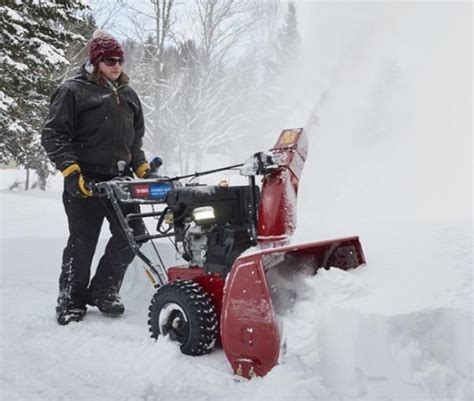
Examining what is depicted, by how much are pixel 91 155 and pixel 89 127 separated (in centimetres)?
19

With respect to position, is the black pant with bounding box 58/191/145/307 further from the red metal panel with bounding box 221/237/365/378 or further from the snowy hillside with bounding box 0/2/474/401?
the red metal panel with bounding box 221/237/365/378

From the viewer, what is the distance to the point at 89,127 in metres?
3.55

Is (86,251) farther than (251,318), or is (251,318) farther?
(86,251)

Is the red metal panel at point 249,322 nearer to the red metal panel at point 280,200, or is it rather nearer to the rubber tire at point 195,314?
the rubber tire at point 195,314

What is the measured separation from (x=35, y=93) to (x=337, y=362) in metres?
11.5

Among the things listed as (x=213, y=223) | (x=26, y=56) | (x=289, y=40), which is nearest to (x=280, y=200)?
(x=213, y=223)

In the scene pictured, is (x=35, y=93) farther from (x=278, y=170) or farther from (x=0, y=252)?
(x=278, y=170)

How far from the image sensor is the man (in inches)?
134

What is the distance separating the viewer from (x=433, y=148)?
26.2 metres

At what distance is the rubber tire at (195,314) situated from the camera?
8.64ft

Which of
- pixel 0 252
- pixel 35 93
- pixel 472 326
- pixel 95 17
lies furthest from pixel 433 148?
pixel 472 326

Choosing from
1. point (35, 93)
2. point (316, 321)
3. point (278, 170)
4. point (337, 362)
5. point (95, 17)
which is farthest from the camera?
point (95, 17)

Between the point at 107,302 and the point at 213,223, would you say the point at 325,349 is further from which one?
the point at 107,302

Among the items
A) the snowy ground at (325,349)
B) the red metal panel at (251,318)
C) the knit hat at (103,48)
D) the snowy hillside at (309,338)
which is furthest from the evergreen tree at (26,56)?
the red metal panel at (251,318)
